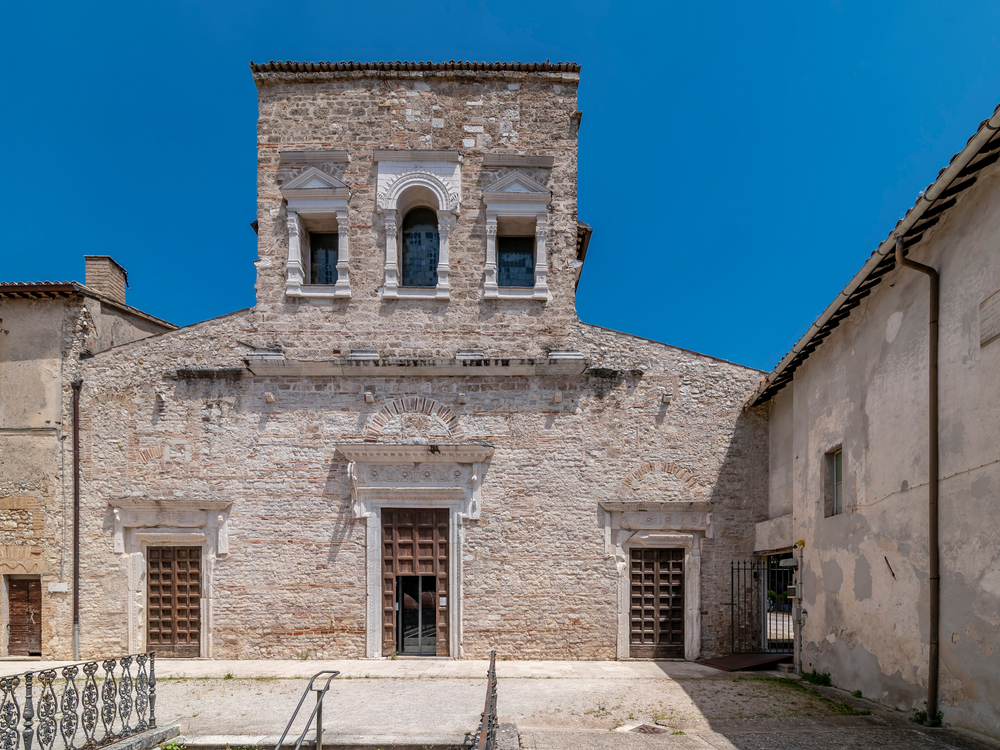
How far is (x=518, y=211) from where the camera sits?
1195 centimetres

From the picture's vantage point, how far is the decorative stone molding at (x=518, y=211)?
1182 cm

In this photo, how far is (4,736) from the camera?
5.50m

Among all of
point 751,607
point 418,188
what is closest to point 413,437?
point 418,188

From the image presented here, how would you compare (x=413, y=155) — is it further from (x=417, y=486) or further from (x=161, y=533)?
(x=161, y=533)

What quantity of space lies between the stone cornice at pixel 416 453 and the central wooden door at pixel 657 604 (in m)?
3.24

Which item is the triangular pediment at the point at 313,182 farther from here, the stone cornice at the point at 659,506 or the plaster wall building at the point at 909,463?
the plaster wall building at the point at 909,463

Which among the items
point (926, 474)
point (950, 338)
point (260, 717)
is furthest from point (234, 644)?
point (950, 338)

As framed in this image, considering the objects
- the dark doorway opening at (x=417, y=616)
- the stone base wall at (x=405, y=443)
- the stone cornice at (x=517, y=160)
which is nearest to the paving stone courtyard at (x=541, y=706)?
the dark doorway opening at (x=417, y=616)

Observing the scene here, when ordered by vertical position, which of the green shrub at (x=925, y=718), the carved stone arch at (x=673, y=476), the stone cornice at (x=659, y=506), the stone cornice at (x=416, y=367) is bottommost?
the green shrub at (x=925, y=718)

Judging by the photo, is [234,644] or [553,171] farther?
[553,171]

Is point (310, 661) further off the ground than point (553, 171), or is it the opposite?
point (553, 171)

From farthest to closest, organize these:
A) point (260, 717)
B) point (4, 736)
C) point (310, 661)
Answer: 1. point (310, 661)
2. point (260, 717)
3. point (4, 736)

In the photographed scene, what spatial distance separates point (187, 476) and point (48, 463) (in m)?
2.42

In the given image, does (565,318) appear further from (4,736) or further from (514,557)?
(4,736)
